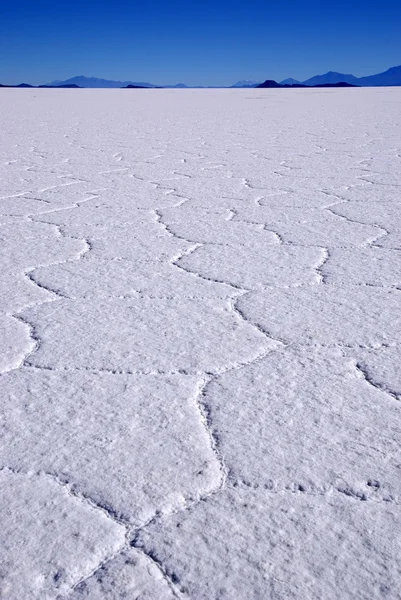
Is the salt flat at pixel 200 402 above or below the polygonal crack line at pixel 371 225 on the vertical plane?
above

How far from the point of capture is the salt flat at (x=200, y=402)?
0.72 m

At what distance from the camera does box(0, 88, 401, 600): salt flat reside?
72cm

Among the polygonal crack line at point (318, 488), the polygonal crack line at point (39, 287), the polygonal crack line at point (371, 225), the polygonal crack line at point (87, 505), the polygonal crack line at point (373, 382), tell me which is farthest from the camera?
the polygonal crack line at point (371, 225)

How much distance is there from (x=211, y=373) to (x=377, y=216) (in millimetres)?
1390

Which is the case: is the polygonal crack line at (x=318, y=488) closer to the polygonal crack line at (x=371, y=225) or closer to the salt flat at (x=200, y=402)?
the salt flat at (x=200, y=402)

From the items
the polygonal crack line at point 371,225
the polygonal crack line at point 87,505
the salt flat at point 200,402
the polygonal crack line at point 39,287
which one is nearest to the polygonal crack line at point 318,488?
the salt flat at point 200,402

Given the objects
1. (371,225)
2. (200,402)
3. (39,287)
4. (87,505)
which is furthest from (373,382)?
(371,225)

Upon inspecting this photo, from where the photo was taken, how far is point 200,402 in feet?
3.45

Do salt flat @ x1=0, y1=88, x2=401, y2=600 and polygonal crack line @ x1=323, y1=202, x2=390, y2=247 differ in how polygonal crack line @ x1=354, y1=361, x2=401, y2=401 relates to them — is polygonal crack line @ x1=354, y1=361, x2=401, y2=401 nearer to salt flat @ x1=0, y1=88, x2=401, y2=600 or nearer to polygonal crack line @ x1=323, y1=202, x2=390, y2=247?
salt flat @ x1=0, y1=88, x2=401, y2=600

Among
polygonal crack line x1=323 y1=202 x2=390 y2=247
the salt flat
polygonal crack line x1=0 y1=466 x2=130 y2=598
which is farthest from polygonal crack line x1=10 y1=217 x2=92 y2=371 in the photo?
polygonal crack line x1=323 y1=202 x2=390 y2=247

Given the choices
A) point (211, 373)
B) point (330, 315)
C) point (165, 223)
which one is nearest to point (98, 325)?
point (211, 373)

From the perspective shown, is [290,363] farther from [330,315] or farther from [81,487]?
[81,487]

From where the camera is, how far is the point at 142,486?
0.84 m

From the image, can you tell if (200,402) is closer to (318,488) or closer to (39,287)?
(318,488)
